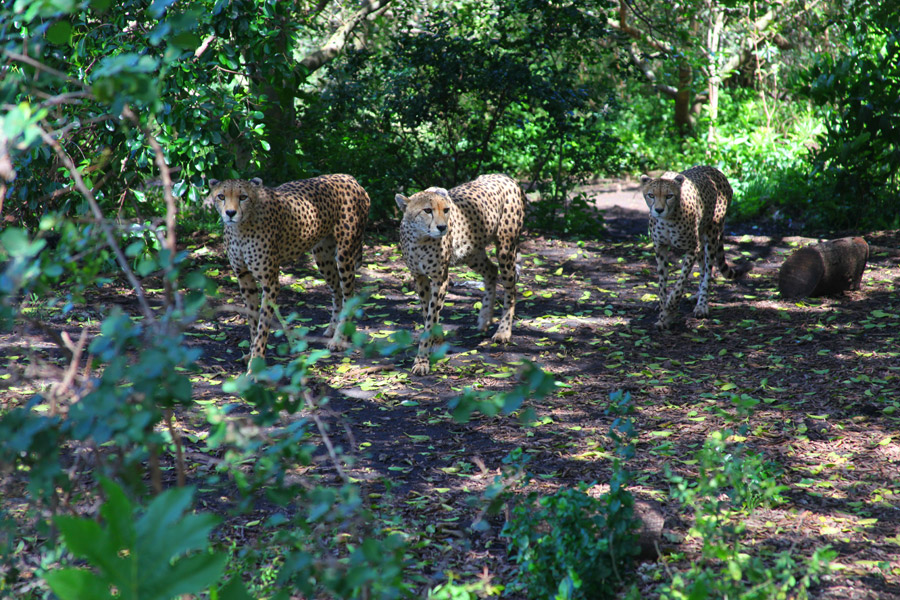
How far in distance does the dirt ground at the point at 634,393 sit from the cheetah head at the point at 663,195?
3.94ft

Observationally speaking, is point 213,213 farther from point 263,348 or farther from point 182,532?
point 182,532

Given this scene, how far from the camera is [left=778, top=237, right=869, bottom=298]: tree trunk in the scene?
782 cm

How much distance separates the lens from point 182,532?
1769 millimetres

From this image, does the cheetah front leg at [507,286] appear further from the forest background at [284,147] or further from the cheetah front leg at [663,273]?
the forest background at [284,147]

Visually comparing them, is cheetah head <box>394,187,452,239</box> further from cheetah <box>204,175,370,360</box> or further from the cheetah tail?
the cheetah tail

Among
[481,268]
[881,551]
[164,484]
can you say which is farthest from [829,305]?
[164,484]

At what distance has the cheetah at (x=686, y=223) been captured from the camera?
6.94 metres

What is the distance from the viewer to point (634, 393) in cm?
586

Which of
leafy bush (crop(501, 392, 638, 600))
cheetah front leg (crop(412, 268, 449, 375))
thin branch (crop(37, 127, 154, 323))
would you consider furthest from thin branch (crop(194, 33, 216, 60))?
leafy bush (crop(501, 392, 638, 600))

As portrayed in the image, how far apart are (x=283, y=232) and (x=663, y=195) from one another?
335 cm

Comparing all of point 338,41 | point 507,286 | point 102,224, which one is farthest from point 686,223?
point 338,41

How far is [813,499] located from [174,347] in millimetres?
3490

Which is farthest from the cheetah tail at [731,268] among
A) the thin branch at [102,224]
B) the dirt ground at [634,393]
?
the thin branch at [102,224]

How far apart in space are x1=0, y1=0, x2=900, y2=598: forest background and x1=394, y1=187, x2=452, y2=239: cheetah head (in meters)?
1.67
